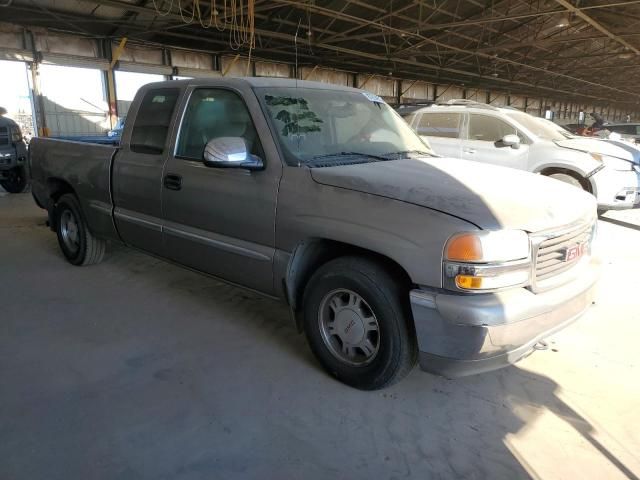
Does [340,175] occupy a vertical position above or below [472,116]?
below

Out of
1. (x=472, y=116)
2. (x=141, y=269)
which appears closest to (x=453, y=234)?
(x=141, y=269)

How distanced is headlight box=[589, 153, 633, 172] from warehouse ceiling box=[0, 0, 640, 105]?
5.70 meters

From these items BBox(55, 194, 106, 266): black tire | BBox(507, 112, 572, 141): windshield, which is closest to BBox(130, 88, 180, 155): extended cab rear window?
BBox(55, 194, 106, 266): black tire

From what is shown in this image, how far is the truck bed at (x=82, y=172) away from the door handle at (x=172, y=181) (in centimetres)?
87

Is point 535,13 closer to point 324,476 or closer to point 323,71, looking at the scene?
point 323,71

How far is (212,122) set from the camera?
141 inches

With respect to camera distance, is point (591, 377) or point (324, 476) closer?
point (324, 476)

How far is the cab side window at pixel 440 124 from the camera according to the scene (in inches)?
337

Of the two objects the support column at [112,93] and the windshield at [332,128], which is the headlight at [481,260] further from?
the support column at [112,93]

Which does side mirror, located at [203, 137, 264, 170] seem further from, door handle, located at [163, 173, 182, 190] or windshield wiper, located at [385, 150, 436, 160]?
windshield wiper, located at [385, 150, 436, 160]

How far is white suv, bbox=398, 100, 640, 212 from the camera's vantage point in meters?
7.53

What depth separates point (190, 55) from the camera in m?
17.1

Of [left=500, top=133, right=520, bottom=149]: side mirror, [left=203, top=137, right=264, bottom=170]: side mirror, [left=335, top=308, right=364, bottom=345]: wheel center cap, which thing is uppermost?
[left=500, top=133, right=520, bottom=149]: side mirror

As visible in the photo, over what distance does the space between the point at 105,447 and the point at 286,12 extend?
543 inches
